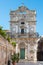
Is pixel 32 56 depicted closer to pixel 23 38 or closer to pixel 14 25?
pixel 23 38

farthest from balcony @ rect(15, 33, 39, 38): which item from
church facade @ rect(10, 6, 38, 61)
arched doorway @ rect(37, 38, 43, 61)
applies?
arched doorway @ rect(37, 38, 43, 61)

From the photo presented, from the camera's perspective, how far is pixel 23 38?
4369 cm

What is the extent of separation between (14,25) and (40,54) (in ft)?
26.7

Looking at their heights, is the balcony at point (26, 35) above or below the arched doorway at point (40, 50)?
above

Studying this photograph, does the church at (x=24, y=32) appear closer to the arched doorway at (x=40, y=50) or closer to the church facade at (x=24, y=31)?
the church facade at (x=24, y=31)

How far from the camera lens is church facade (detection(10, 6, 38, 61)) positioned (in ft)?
143

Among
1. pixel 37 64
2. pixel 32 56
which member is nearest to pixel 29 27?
pixel 32 56

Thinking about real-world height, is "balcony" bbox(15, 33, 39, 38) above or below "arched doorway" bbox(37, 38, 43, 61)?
above

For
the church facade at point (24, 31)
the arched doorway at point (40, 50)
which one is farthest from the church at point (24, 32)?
the arched doorway at point (40, 50)

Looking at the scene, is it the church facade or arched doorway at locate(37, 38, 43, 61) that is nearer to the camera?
the church facade

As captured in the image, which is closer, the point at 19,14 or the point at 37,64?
the point at 37,64

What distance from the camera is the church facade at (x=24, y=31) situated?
143ft

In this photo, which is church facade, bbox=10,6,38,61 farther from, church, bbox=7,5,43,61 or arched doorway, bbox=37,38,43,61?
arched doorway, bbox=37,38,43,61

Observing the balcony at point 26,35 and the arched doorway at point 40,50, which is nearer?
the balcony at point 26,35
